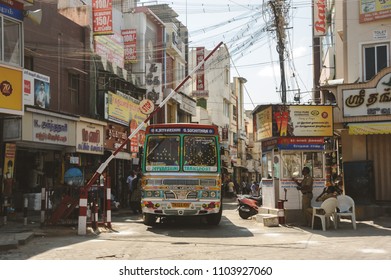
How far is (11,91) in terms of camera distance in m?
15.0

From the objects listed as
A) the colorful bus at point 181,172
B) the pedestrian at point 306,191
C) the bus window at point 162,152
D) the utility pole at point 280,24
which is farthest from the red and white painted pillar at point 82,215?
the utility pole at point 280,24

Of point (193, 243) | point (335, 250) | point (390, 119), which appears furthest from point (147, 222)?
point (390, 119)

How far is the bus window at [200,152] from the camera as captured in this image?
14559 mm

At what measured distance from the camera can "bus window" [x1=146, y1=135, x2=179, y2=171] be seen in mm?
14508

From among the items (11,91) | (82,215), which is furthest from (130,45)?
(82,215)

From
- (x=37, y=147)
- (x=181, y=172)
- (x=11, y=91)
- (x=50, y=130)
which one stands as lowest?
(x=181, y=172)

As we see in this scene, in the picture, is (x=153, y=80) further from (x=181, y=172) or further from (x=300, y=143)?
(x=181, y=172)

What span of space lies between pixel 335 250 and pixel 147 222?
21.4 ft

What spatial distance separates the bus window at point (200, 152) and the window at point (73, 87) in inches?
419

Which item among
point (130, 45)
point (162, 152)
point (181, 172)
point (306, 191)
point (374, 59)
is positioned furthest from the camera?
point (130, 45)

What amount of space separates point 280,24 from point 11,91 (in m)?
12.7

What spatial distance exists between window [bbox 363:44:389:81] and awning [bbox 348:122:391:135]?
2.88 m

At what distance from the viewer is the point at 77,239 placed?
11.9 metres

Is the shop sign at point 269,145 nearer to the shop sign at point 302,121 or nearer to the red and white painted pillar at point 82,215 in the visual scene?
the shop sign at point 302,121
